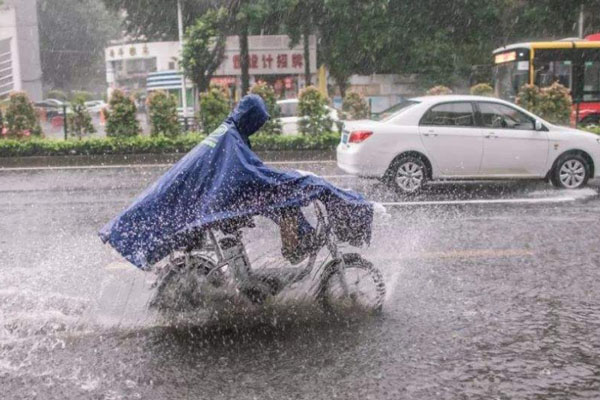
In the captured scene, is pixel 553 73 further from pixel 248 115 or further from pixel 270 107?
pixel 248 115

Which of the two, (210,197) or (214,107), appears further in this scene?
(214,107)

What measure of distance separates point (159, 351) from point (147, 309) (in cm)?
67

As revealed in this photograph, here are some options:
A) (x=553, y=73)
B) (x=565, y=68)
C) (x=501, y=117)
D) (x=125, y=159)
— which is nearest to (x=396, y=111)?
(x=501, y=117)

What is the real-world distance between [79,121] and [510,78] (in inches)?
531

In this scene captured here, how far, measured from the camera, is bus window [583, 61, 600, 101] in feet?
73.2

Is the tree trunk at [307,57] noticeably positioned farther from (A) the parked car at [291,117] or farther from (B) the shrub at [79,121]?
(B) the shrub at [79,121]

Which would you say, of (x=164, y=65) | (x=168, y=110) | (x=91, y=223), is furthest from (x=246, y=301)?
(x=164, y=65)

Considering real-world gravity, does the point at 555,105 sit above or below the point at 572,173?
above

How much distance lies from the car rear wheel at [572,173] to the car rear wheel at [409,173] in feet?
7.19

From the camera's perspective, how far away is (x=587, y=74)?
22344 millimetres

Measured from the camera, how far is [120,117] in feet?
57.4

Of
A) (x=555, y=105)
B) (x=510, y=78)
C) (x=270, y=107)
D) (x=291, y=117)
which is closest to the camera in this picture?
(x=555, y=105)

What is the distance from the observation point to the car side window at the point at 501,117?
10828mm

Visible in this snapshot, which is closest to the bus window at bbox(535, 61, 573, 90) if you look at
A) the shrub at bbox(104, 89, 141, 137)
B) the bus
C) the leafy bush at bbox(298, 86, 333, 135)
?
the bus
